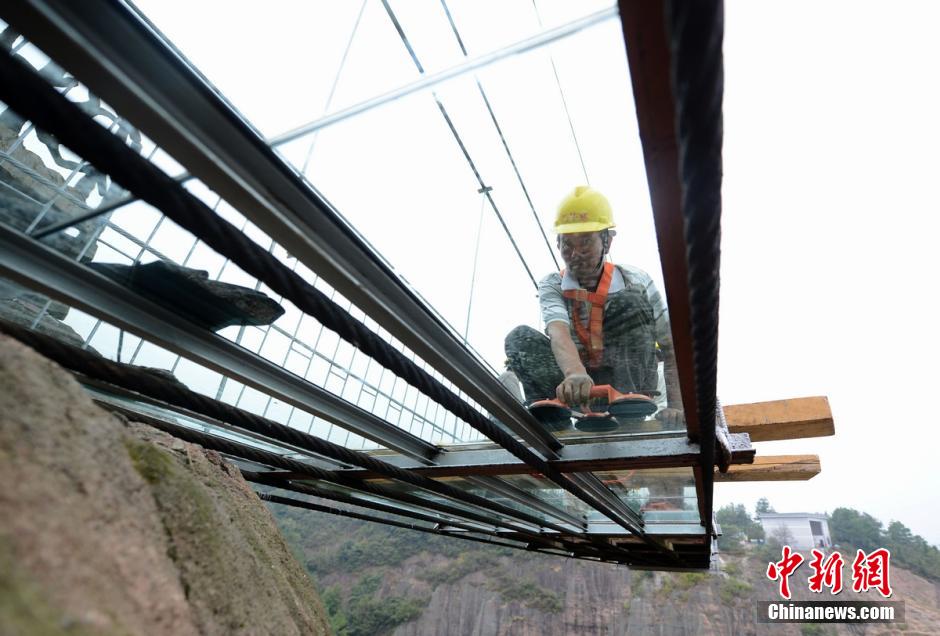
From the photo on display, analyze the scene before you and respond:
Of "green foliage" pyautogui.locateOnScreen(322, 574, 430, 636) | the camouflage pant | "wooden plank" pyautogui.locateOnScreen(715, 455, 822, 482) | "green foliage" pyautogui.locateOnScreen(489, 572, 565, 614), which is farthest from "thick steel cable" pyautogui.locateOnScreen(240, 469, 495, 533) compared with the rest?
"green foliage" pyautogui.locateOnScreen(322, 574, 430, 636)

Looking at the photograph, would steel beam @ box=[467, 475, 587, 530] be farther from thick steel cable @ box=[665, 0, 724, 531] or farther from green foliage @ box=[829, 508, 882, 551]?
green foliage @ box=[829, 508, 882, 551]

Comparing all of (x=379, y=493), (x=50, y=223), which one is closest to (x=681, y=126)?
(x=50, y=223)

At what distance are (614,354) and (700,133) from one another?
1746mm

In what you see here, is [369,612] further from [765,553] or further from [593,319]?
[593,319]

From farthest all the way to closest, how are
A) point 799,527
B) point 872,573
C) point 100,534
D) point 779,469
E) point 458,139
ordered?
1. point 799,527
2. point 872,573
3. point 779,469
4. point 458,139
5. point 100,534

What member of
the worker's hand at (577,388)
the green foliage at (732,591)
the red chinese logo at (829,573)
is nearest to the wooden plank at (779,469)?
the worker's hand at (577,388)

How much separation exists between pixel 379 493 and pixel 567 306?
1580 millimetres

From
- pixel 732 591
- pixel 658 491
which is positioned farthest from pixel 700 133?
pixel 732 591

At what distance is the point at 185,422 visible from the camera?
2676 millimetres

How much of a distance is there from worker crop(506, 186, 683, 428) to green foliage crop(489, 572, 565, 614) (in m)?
28.6

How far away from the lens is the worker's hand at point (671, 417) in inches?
81.7

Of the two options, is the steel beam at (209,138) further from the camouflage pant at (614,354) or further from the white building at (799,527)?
the white building at (799,527)

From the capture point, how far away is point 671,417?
212cm

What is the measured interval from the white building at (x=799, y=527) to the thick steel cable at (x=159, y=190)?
43540 millimetres
